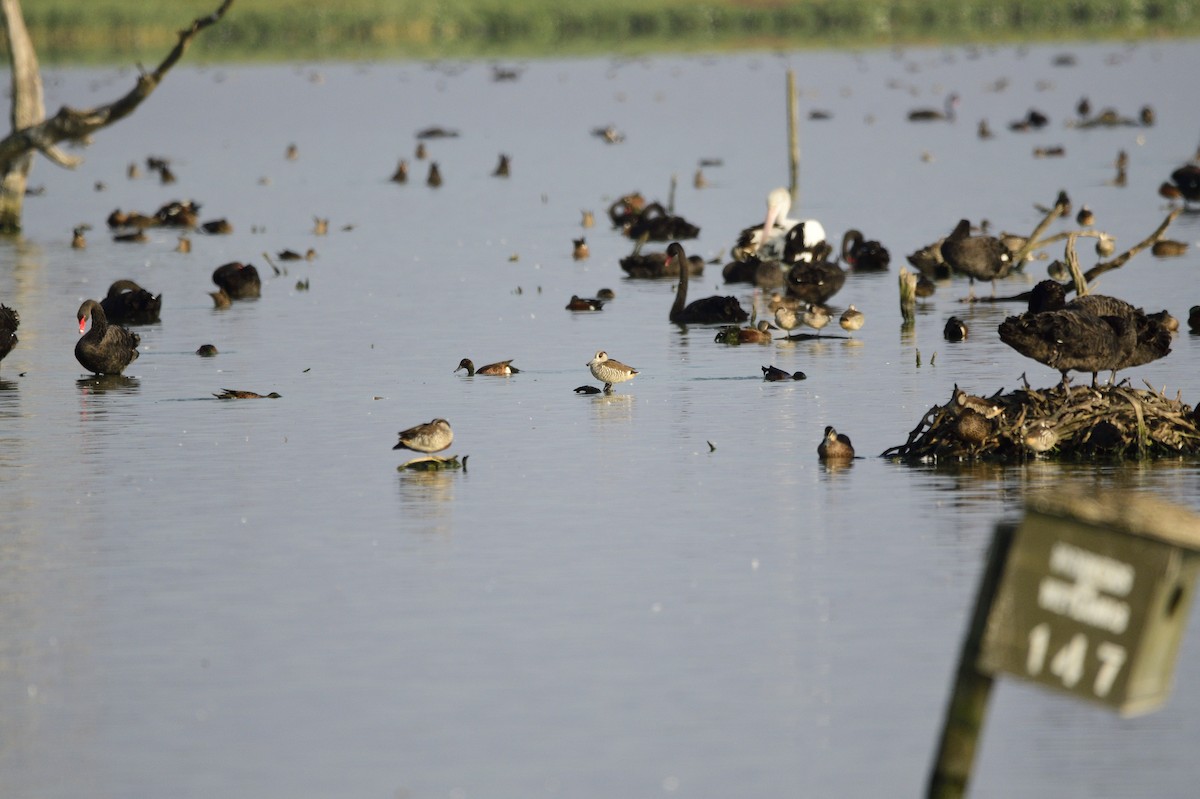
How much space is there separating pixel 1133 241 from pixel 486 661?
23890mm

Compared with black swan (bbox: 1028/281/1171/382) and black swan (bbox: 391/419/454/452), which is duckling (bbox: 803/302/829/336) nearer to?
black swan (bbox: 1028/281/1171/382)

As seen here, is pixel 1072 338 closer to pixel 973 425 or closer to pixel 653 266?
pixel 973 425

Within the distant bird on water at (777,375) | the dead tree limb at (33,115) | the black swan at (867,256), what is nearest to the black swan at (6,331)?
the distant bird on water at (777,375)

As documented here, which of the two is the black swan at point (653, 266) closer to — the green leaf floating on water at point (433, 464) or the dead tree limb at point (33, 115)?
the dead tree limb at point (33, 115)

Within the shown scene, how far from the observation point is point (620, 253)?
3362 cm

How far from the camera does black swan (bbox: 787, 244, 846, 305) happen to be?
83.1 feet

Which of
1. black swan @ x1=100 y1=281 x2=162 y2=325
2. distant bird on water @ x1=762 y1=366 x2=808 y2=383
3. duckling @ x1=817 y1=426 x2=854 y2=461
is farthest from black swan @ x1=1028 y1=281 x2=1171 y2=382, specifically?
black swan @ x1=100 y1=281 x2=162 y2=325

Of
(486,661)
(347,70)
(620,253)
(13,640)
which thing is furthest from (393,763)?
(347,70)

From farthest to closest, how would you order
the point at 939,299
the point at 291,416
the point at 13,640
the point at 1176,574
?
the point at 939,299
the point at 291,416
the point at 13,640
the point at 1176,574

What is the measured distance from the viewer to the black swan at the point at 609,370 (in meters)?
18.5

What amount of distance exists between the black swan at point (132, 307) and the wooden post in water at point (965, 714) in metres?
19.7

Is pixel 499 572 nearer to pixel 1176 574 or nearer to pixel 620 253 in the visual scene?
pixel 1176 574

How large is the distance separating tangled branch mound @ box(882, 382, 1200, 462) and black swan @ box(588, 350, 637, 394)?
4.12m

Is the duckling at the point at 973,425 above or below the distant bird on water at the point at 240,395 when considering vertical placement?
below
